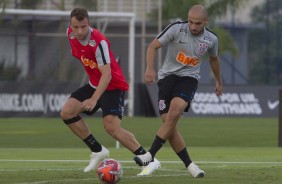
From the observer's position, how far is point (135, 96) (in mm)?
39156

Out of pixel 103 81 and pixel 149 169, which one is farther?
pixel 149 169

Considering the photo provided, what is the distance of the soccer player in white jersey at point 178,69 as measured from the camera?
44.7ft

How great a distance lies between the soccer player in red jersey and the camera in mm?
13617

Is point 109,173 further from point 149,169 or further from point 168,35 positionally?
point 168,35

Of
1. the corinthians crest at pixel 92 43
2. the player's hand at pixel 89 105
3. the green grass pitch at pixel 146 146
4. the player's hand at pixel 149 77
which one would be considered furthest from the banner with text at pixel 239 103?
the player's hand at pixel 89 105

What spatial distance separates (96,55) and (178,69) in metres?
1.09

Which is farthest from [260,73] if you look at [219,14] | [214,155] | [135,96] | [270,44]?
[214,155]

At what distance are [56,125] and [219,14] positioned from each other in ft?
47.0

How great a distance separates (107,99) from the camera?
1421cm

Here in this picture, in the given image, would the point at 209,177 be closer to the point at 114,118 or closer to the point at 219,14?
the point at 114,118

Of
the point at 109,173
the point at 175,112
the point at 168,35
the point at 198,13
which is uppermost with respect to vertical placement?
the point at 198,13

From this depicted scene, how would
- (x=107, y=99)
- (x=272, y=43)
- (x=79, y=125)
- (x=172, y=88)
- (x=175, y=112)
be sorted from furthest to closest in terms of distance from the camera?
(x=272, y=43)
(x=79, y=125)
(x=107, y=99)
(x=172, y=88)
(x=175, y=112)

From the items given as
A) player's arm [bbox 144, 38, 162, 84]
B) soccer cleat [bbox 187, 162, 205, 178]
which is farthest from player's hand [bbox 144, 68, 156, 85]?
soccer cleat [bbox 187, 162, 205, 178]

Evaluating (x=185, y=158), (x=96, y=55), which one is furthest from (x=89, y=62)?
(x=185, y=158)
